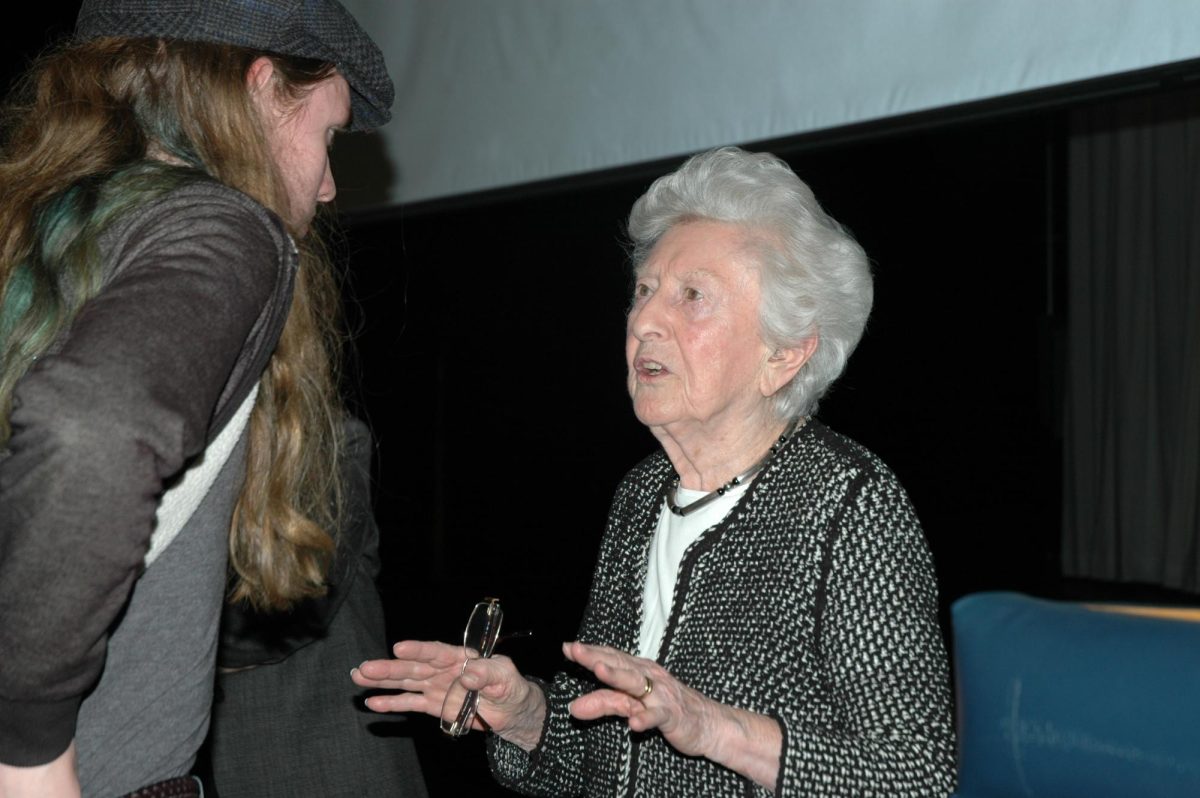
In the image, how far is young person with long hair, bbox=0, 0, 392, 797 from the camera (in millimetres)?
825

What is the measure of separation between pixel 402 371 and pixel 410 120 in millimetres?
2399

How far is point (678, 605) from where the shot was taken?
1.69m

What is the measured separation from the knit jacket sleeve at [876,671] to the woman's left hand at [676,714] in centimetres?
3

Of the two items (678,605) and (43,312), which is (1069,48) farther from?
(43,312)

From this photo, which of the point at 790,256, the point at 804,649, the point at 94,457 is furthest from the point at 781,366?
the point at 94,457

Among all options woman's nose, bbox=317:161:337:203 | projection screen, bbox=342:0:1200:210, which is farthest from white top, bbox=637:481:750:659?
projection screen, bbox=342:0:1200:210

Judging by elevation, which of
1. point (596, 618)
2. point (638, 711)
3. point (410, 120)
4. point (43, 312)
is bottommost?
point (596, 618)

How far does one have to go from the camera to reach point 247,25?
3.77ft

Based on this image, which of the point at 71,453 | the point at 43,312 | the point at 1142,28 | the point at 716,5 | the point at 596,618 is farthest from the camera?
the point at 716,5

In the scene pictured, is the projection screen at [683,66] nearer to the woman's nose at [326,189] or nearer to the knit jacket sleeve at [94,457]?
the woman's nose at [326,189]

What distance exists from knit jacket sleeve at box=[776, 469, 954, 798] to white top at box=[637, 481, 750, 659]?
0.23 metres

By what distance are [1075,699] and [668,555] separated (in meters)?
0.63

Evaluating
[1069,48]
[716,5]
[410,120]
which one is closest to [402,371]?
[410,120]

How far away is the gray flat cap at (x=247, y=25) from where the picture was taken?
3.73 ft
